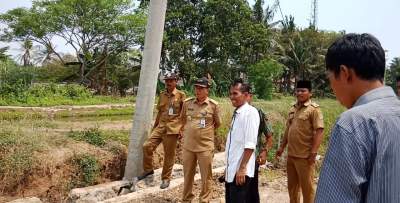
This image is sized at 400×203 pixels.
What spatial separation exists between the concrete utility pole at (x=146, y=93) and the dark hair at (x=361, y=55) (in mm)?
5139

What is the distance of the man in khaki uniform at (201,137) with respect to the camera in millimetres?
5621

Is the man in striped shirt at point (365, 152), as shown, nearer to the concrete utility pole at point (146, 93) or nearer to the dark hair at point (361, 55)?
the dark hair at point (361, 55)

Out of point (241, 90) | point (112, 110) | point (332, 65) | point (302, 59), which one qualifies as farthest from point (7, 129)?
point (302, 59)

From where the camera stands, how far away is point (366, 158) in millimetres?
1384

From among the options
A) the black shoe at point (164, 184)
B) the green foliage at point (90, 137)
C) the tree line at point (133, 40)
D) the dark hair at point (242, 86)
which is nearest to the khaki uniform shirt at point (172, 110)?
the black shoe at point (164, 184)

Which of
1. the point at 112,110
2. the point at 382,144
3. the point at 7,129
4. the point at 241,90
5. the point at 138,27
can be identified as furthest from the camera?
the point at 138,27

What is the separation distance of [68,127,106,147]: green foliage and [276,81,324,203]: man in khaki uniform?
3405 mm

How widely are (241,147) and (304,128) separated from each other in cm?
146

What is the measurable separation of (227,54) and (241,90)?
25939mm

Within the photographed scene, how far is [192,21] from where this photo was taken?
94.5ft

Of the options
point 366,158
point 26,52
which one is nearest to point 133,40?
point 26,52

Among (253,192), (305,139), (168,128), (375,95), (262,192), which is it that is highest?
(375,95)

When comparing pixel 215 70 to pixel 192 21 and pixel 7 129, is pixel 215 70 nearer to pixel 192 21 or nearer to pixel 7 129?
pixel 192 21

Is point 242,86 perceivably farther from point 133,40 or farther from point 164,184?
point 133,40
